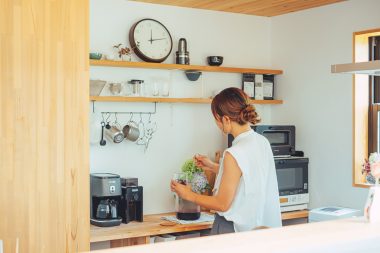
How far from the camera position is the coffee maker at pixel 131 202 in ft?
13.9

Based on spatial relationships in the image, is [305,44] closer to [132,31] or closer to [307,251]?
[132,31]

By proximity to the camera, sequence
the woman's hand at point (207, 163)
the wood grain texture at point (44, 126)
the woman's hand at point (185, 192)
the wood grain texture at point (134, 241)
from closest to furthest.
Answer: the wood grain texture at point (44, 126)
the woman's hand at point (185, 192)
the woman's hand at point (207, 163)
the wood grain texture at point (134, 241)

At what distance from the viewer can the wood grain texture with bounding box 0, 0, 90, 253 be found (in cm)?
304

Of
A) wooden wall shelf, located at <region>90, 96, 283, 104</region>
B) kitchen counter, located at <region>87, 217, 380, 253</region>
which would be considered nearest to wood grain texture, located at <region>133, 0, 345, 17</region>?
wooden wall shelf, located at <region>90, 96, 283, 104</region>

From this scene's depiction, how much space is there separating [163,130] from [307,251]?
2927 millimetres

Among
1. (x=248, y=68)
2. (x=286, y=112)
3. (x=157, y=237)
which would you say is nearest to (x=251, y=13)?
(x=248, y=68)

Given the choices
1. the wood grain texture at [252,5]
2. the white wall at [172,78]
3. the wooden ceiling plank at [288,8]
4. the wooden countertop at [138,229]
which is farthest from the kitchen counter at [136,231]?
the wooden ceiling plank at [288,8]

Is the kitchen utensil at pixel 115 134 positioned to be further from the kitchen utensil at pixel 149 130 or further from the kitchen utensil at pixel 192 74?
the kitchen utensil at pixel 192 74

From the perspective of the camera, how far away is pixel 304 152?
5086mm

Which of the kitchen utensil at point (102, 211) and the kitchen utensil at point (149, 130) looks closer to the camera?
the kitchen utensil at point (102, 211)

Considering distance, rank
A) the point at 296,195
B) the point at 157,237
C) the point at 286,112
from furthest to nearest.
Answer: the point at 286,112, the point at 296,195, the point at 157,237

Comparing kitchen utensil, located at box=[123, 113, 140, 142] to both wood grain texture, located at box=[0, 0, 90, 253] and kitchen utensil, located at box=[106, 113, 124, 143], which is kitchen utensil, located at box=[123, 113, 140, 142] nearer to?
kitchen utensil, located at box=[106, 113, 124, 143]

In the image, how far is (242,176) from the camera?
308cm

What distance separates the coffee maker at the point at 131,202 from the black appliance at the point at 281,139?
94 centimetres
